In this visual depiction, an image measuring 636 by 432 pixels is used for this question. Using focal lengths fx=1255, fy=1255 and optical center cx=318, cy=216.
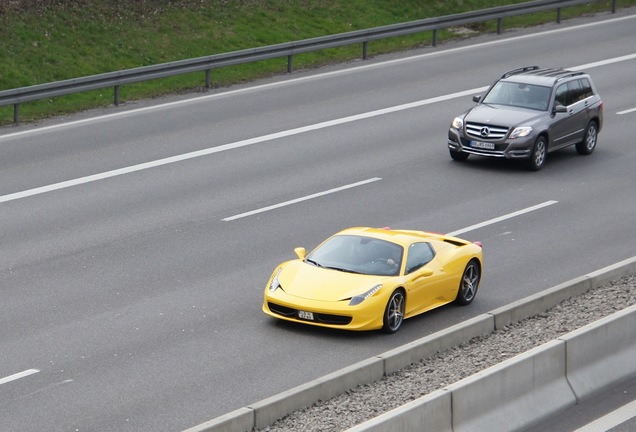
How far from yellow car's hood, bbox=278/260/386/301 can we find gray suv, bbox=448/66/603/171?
30.7 feet

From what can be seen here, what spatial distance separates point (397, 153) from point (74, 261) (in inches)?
351

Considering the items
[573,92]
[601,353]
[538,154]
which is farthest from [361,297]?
[573,92]

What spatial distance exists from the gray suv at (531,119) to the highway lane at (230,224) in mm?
445

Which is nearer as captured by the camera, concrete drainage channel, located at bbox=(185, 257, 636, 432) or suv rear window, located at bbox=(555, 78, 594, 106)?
concrete drainage channel, located at bbox=(185, 257, 636, 432)

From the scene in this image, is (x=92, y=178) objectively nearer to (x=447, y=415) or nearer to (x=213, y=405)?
(x=213, y=405)

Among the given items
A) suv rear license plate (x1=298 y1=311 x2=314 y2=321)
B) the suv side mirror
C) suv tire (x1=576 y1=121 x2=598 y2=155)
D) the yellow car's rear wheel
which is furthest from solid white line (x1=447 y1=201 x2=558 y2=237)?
suv rear license plate (x1=298 y1=311 x2=314 y2=321)

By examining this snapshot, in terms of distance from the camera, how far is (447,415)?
10859 millimetres

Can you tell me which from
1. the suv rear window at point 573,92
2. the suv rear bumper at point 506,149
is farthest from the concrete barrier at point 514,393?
the suv rear window at point 573,92

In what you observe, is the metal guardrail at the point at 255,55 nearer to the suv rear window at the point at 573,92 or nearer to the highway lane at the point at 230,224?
the highway lane at the point at 230,224

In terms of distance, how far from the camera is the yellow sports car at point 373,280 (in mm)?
14773

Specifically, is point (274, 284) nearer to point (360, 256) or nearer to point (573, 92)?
point (360, 256)

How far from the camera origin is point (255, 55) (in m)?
30.9

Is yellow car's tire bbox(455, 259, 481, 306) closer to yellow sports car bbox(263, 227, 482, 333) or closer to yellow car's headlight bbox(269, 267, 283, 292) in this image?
yellow sports car bbox(263, 227, 482, 333)

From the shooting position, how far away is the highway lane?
13492mm
